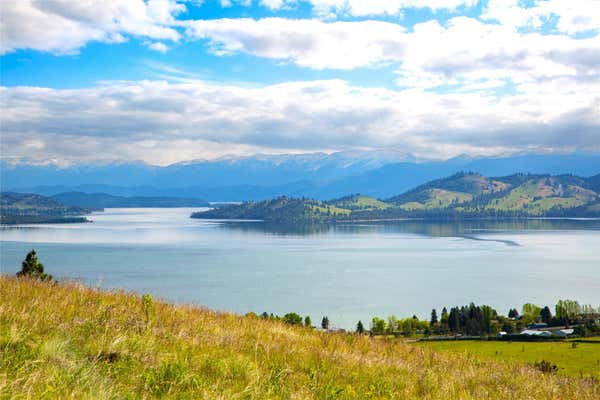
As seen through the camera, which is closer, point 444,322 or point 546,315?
point 444,322

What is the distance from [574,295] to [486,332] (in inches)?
1804

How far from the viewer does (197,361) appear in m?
8.77

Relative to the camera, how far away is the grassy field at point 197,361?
7055 mm

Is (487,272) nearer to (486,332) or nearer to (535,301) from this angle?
(535,301)

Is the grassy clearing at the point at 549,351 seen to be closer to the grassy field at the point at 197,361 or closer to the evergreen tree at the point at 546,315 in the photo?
the evergreen tree at the point at 546,315

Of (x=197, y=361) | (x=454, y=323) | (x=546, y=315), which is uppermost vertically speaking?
(x=197, y=361)

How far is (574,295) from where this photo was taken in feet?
450

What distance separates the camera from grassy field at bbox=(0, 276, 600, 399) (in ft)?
23.1

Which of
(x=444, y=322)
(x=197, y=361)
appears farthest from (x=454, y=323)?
(x=197, y=361)

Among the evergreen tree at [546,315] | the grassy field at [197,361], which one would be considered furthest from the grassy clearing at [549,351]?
the grassy field at [197,361]

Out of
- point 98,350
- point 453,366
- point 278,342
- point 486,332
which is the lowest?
point 486,332

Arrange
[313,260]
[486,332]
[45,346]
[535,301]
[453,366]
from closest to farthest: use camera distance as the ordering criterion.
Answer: [45,346]
[453,366]
[486,332]
[535,301]
[313,260]

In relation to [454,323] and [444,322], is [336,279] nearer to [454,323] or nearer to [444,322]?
[444,322]

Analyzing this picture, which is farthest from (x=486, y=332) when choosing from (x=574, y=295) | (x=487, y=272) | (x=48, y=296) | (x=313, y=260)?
(x=48, y=296)
